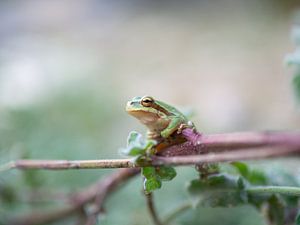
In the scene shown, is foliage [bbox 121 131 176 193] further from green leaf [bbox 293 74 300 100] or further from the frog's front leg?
green leaf [bbox 293 74 300 100]

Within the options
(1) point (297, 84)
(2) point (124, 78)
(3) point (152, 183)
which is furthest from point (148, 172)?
(2) point (124, 78)

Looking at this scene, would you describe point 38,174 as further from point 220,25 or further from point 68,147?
point 220,25

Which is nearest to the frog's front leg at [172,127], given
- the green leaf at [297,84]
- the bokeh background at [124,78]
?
the bokeh background at [124,78]

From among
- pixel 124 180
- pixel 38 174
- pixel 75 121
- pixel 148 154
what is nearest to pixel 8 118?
pixel 38 174

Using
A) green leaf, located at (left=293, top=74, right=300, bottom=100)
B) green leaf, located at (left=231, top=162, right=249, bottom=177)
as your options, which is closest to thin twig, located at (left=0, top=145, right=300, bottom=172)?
green leaf, located at (left=231, top=162, right=249, bottom=177)

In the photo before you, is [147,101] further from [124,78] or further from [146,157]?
[124,78]

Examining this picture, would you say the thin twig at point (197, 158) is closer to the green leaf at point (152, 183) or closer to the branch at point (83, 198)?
the green leaf at point (152, 183)

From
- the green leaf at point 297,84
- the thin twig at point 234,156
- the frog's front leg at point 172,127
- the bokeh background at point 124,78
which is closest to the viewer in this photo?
the thin twig at point 234,156
